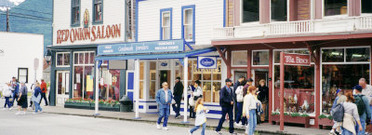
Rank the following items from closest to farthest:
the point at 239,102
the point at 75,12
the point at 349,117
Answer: the point at 349,117
the point at 239,102
the point at 75,12

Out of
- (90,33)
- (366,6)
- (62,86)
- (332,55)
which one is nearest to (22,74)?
(62,86)

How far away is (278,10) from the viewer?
17516mm

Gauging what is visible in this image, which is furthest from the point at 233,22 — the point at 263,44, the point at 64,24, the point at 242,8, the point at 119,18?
the point at 64,24

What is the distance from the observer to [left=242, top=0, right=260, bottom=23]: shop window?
717 inches

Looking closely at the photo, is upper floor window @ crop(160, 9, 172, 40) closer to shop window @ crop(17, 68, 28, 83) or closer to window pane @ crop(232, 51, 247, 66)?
window pane @ crop(232, 51, 247, 66)

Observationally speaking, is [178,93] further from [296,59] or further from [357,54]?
[357,54]

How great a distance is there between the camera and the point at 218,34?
1812 cm

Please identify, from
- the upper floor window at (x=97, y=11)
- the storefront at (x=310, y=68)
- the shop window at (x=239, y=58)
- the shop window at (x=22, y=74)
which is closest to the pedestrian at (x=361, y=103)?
the storefront at (x=310, y=68)

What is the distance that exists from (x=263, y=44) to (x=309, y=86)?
2.47 m

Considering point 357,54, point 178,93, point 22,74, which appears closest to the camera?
point 357,54

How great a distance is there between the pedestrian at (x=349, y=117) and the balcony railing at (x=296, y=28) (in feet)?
13.2

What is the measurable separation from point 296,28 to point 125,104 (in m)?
11.1

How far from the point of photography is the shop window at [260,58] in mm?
17703

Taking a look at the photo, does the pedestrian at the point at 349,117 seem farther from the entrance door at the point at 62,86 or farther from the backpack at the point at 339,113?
the entrance door at the point at 62,86
